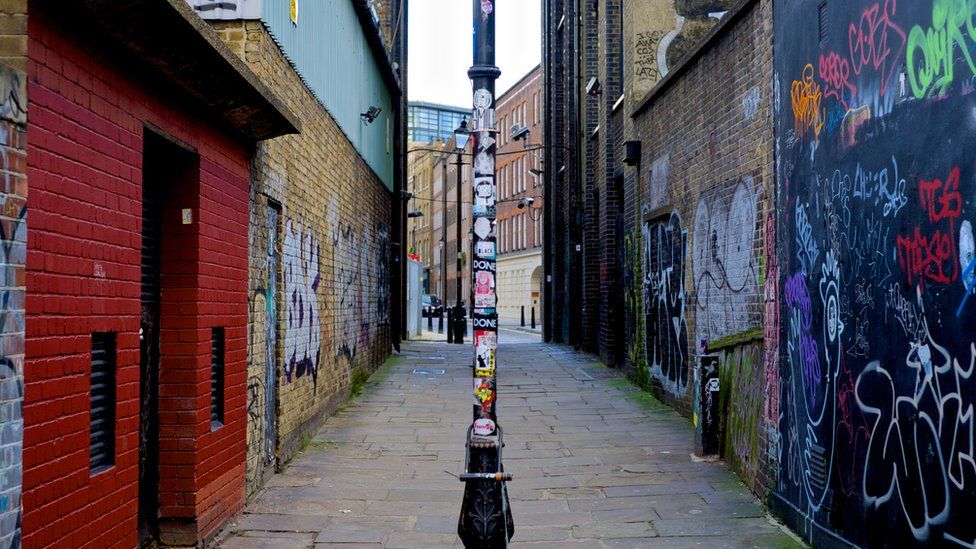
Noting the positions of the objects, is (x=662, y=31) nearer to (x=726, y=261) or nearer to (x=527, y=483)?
(x=726, y=261)

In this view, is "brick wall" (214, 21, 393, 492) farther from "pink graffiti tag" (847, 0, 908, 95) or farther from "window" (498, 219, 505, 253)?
"window" (498, 219, 505, 253)

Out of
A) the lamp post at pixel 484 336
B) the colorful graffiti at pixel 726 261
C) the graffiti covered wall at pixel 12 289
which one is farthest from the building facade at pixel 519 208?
the graffiti covered wall at pixel 12 289

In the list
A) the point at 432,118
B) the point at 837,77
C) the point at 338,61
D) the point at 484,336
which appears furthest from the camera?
the point at 432,118

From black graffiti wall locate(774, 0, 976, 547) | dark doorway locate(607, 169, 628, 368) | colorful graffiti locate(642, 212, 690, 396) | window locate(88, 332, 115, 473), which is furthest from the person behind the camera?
dark doorway locate(607, 169, 628, 368)

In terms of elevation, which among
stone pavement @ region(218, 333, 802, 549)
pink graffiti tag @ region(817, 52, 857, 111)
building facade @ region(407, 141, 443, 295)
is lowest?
stone pavement @ region(218, 333, 802, 549)

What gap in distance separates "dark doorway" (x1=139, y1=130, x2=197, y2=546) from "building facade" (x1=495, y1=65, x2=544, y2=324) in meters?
46.5

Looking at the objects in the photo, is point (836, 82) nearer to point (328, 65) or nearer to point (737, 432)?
point (737, 432)

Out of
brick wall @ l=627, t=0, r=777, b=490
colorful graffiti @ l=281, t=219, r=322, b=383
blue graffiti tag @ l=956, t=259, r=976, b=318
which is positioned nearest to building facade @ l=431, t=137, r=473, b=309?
brick wall @ l=627, t=0, r=777, b=490

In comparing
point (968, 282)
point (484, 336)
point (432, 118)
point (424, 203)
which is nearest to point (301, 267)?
point (484, 336)

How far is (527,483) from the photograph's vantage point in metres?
8.11

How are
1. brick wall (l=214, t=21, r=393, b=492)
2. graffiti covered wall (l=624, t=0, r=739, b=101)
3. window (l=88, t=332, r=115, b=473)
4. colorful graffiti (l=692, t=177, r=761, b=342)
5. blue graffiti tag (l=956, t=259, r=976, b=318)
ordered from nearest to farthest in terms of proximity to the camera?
blue graffiti tag (l=956, t=259, r=976, b=318)
window (l=88, t=332, r=115, b=473)
brick wall (l=214, t=21, r=393, b=492)
colorful graffiti (l=692, t=177, r=761, b=342)
graffiti covered wall (l=624, t=0, r=739, b=101)

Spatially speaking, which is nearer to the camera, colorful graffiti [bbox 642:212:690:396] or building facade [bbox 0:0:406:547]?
building facade [bbox 0:0:406:547]

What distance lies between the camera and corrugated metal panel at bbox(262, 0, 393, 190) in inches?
344

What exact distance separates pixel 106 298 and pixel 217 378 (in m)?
2.20
